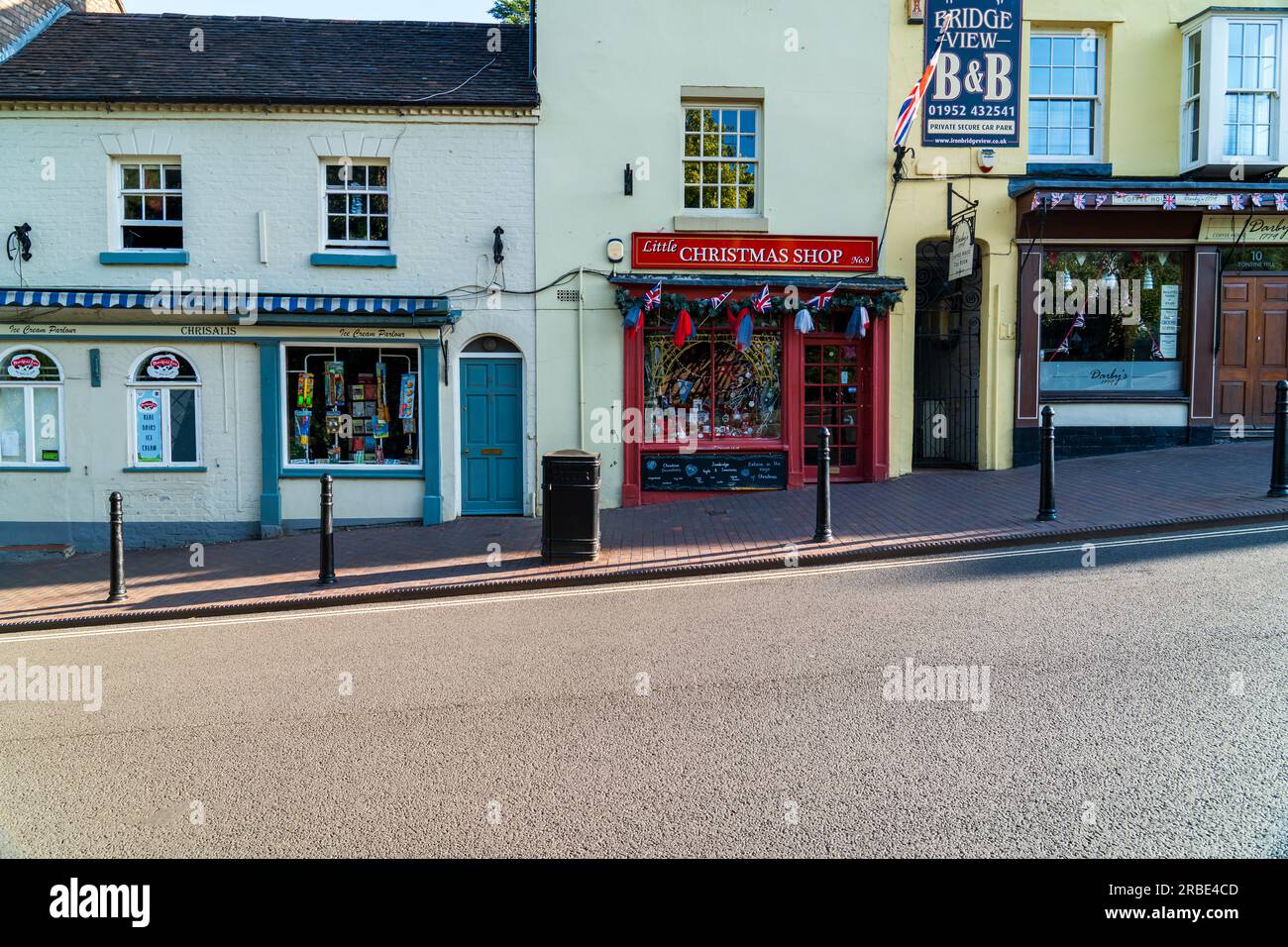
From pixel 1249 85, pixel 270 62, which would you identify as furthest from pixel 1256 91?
pixel 270 62

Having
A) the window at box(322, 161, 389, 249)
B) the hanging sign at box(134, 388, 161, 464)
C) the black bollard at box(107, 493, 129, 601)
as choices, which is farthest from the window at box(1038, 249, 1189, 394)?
the hanging sign at box(134, 388, 161, 464)

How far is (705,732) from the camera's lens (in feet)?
17.3

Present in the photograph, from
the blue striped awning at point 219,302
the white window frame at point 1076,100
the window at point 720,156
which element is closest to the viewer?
the blue striped awning at point 219,302

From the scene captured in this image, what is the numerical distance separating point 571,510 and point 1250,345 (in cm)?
1171

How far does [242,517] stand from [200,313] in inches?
Answer: 119

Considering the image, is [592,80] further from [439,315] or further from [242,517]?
[242,517]

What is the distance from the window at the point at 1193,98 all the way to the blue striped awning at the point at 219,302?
11.7m

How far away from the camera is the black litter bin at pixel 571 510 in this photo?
10.9m

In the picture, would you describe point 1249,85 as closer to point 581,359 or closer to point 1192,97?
point 1192,97

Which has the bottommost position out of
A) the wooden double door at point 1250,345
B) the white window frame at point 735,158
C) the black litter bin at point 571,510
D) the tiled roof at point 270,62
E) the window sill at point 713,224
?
the black litter bin at point 571,510

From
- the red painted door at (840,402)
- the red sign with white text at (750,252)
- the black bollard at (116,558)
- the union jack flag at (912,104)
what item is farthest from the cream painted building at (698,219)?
the black bollard at (116,558)

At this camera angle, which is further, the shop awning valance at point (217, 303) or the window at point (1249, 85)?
the window at point (1249, 85)

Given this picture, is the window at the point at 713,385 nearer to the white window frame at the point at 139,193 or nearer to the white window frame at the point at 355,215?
the white window frame at the point at 355,215

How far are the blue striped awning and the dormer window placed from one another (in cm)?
1181
